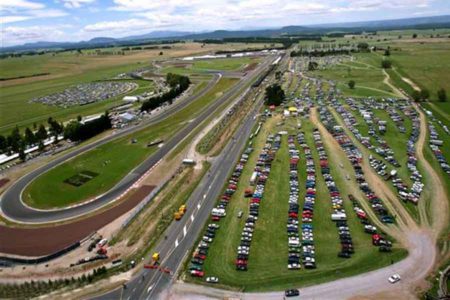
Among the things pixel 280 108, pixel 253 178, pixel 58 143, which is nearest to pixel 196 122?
pixel 280 108

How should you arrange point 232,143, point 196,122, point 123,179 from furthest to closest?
1. point 196,122
2. point 232,143
3. point 123,179

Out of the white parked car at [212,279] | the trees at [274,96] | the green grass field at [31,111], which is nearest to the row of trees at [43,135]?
the green grass field at [31,111]

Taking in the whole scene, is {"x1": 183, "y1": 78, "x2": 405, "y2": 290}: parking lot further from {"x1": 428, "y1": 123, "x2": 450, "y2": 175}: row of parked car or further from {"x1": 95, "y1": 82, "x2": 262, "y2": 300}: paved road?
{"x1": 428, "y1": 123, "x2": 450, "y2": 175}: row of parked car

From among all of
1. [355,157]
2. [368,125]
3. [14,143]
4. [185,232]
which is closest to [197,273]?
[185,232]

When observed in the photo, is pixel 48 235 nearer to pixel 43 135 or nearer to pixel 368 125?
pixel 43 135

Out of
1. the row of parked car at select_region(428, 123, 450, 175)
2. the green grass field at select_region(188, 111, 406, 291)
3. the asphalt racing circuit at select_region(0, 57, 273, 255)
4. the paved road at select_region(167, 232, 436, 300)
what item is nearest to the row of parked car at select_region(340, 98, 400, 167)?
the row of parked car at select_region(428, 123, 450, 175)

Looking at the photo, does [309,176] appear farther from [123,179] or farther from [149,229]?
[123,179]
